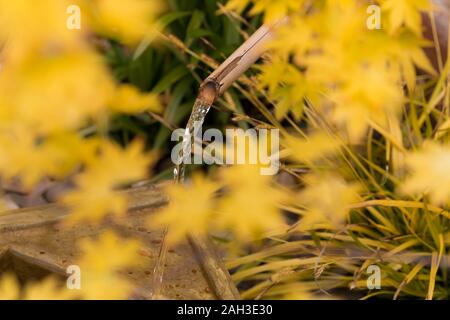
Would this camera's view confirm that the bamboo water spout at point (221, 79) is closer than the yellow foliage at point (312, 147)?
Yes

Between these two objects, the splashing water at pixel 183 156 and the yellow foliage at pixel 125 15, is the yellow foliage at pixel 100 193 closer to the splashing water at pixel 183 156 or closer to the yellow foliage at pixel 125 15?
the splashing water at pixel 183 156

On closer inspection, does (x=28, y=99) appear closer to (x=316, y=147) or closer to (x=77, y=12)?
(x=77, y=12)

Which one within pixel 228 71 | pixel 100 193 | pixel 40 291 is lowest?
pixel 40 291

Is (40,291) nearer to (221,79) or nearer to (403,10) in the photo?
(221,79)

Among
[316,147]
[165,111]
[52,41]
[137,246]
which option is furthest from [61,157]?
[165,111]

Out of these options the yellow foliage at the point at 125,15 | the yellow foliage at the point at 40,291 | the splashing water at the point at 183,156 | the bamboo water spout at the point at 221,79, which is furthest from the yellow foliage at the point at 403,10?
the yellow foliage at the point at 40,291

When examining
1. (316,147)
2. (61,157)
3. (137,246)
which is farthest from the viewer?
(316,147)

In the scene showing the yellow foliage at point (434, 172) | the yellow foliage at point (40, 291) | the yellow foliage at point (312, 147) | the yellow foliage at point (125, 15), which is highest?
the yellow foliage at point (312, 147)

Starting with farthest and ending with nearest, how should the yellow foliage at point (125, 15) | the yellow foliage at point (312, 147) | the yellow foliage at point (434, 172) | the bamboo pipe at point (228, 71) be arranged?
the yellow foliage at point (312, 147), the yellow foliage at point (434, 172), the bamboo pipe at point (228, 71), the yellow foliage at point (125, 15)

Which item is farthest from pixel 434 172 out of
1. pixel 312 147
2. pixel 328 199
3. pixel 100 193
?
pixel 100 193

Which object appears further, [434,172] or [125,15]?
[434,172]

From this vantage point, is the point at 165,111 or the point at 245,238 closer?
the point at 245,238
